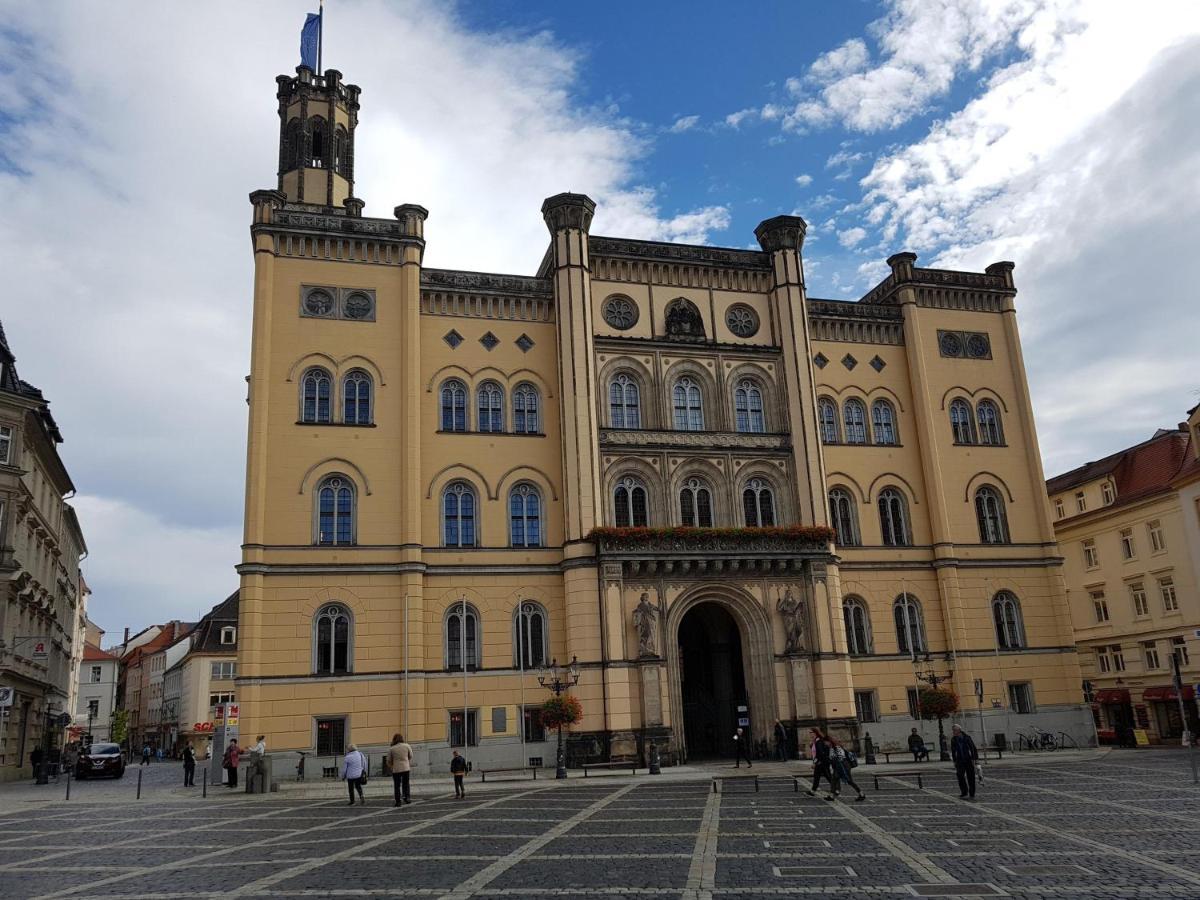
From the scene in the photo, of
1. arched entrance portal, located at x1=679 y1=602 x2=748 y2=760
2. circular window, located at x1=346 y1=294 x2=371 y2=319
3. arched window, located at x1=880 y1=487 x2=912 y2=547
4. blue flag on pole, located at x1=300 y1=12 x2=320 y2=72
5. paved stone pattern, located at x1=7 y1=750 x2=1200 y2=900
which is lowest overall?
paved stone pattern, located at x1=7 y1=750 x2=1200 y2=900

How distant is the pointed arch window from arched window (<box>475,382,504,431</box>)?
2203 cm

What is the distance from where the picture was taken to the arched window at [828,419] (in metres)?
45.5

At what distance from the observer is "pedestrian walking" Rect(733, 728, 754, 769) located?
114 feet

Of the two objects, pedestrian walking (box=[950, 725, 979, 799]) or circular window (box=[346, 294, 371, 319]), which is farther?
circular window (box=[346, 294, 371, 319])

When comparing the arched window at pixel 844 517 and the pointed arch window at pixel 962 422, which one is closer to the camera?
the arched window at pixel 844 517

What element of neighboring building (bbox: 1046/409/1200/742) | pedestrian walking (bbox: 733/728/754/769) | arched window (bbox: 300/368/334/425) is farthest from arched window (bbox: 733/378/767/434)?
neighboring building (bbox: 1046/409/1200/742)

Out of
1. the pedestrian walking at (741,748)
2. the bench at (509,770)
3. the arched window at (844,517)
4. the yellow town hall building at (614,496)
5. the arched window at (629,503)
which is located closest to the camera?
the pedestrian walking at (741,748)

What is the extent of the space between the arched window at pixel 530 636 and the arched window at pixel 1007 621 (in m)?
21.0

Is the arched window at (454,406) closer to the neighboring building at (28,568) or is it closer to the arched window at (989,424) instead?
the neighboring building at (28,568)

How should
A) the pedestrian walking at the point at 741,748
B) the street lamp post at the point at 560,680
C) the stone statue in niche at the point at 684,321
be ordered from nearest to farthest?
the street lamp post at the point at 560,680 < the pedestrian walking at the point at 741,748 < the stone statue in niche at the point at 684,321

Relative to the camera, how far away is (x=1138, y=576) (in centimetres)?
5044

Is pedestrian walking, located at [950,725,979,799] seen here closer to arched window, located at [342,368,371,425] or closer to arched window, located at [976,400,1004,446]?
arched window, located at [342,368,371,425]

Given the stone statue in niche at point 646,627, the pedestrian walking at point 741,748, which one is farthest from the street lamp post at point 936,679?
the stone statue in niche at point 646,627

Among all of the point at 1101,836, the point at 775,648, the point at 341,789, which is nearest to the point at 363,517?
the point at 341,789
